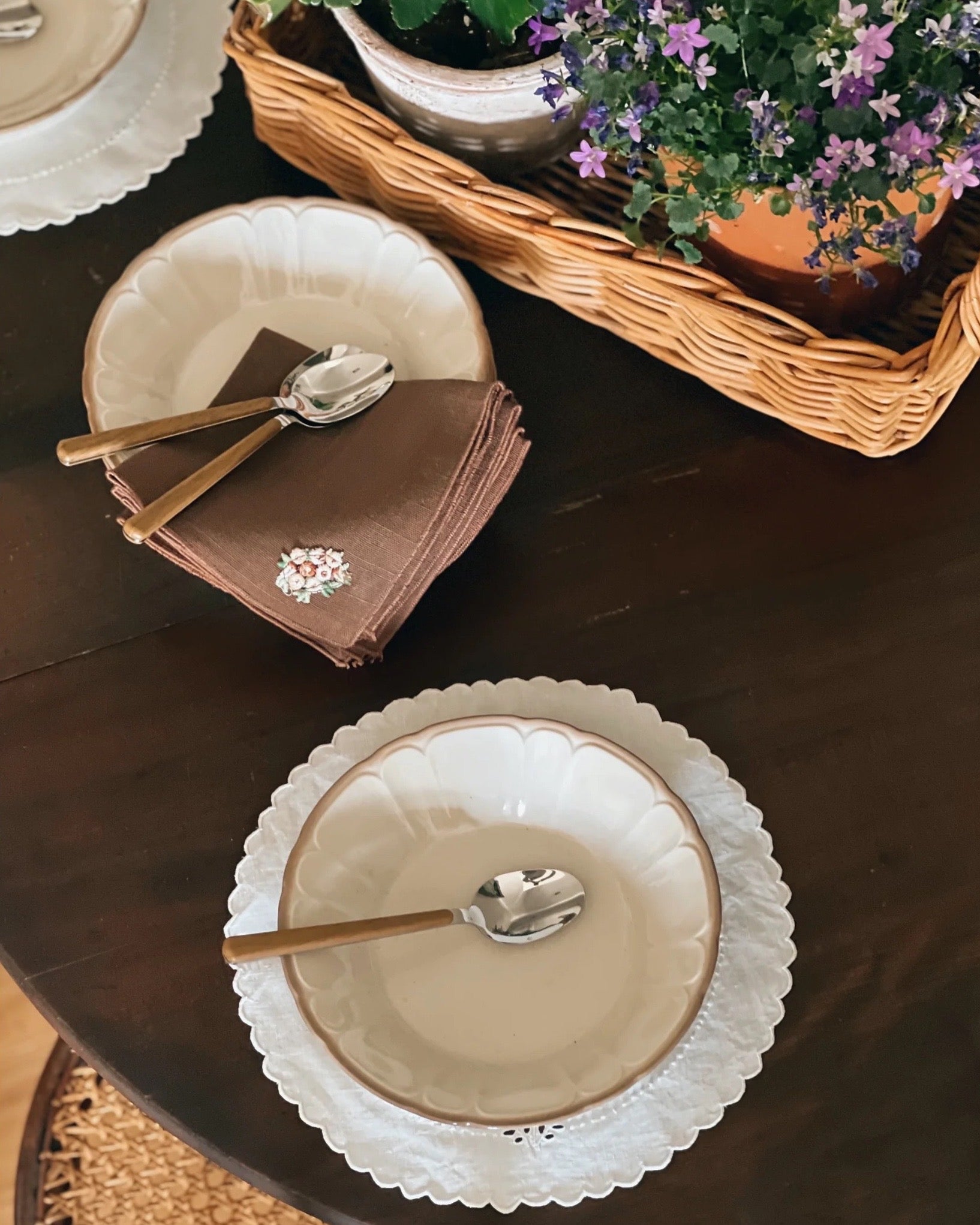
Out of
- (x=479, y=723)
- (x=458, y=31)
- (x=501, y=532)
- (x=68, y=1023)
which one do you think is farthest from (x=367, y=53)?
(x=68, y=1023)

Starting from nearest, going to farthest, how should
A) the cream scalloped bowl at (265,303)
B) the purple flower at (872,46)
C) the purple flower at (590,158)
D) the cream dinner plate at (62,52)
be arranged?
the purple flower at (872,46) < the purple flower at (590,158) < the cream scalloped bowl at (265,303) < the cream dinner plate at (62,52)

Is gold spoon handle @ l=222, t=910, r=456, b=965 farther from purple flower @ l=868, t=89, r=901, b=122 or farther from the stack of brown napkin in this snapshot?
purple flower @ l=868, t=89, r=901, b=122

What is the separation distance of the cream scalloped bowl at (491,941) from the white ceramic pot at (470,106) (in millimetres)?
381

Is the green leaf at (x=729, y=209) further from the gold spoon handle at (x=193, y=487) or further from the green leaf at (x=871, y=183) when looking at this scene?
the gold spoon handle at (x=193, y=487)

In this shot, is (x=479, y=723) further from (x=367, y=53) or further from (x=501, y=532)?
(x=367, y=53)

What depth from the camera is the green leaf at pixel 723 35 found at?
20.4 inches

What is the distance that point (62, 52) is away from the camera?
88 cm

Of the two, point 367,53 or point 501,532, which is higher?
point 367,53

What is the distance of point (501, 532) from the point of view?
0.74m

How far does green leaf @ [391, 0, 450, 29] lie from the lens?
0.63 m

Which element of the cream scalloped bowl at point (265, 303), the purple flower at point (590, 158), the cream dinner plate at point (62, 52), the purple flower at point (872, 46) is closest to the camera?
the purple flower at point (872, 46)

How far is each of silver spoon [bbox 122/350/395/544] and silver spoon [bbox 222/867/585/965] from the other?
0.79 feet

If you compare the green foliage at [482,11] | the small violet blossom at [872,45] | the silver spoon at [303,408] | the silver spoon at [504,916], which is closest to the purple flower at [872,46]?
the small violet blossom at [872,45]

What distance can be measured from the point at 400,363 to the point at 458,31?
0.22m
